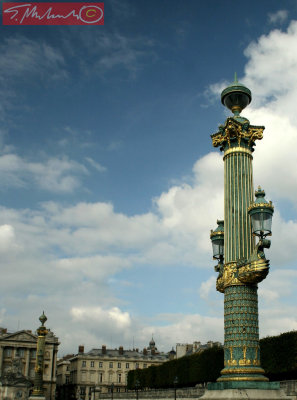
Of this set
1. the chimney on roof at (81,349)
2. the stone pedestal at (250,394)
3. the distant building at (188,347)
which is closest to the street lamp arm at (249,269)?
the stone pedestal at (250,394)

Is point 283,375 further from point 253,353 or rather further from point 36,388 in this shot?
point 36,388

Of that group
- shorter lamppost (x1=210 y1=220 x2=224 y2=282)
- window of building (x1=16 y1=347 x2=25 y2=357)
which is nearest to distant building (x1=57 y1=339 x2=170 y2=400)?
window of building (x1=16 y1=347 x2=25 y2=357)

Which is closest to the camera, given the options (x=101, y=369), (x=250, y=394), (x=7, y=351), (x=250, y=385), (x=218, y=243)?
(x=250, y=394)

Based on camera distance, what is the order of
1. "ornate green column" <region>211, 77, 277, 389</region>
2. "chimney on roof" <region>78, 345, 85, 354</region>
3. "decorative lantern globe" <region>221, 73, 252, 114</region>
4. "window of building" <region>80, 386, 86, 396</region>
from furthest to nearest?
"chimney on roof" <region>78, 345, 85, 354</region> < "window of building" <region>80, 386, 86, 396</region> < "decorative lantern globe" <region>221, 73, 252, 114</region> < "ornate green column" <region>211, 77, 277, 389</region>

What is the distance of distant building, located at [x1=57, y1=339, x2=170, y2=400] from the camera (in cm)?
10862

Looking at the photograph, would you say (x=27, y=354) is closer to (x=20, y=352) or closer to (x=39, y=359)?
(x=20, y=352)

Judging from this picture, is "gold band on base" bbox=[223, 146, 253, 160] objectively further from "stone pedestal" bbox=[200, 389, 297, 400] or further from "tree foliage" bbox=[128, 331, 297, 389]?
"tree foliage" bbox=[128, 331, 297, 389]

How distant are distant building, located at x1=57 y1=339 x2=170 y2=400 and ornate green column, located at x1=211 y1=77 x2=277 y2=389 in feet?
313

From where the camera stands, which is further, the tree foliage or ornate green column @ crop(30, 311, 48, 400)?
ornate green column @ crop(30, 311, 48, 400)

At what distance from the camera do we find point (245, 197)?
66.4ft

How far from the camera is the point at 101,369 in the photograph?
110375 millimetres

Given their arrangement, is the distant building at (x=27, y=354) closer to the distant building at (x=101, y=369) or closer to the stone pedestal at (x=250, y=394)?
the distant building at (x=101, y=369)

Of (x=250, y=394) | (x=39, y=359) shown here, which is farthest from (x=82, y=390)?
(x=250, y=394)

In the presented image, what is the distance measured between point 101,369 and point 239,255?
9943 centimetres
